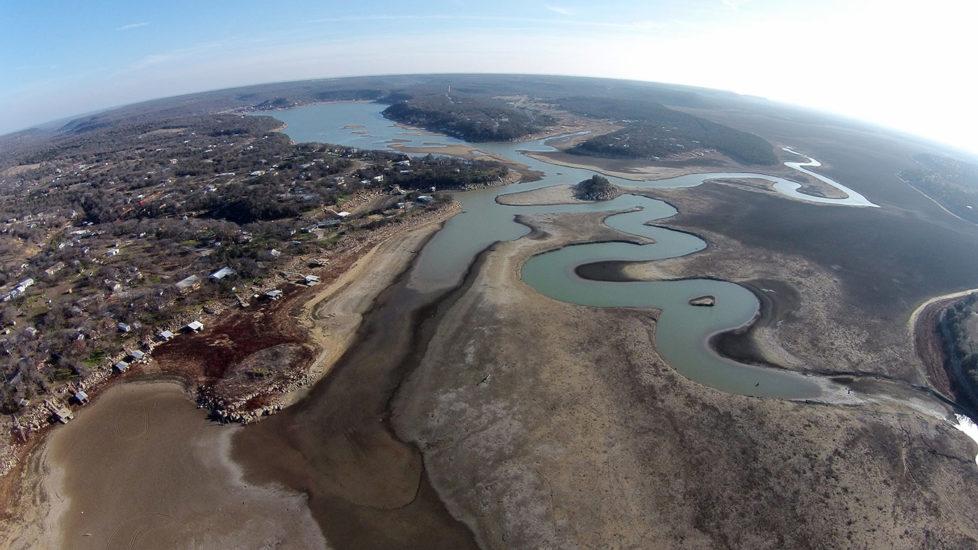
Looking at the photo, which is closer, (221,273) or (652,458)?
(652,458)

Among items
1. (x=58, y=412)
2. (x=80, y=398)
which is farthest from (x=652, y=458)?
(x=58, y=412)

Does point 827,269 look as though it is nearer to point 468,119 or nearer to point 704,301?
point 704,301

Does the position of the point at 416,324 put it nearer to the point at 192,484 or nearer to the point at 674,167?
the point at 192,484

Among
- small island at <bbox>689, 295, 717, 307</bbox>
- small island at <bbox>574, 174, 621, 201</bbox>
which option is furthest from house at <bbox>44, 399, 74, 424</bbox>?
small island at <bbox>574, 174, 621, 201</bbox>

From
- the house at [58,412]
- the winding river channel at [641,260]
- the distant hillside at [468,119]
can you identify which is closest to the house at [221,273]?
the house at [58,412]

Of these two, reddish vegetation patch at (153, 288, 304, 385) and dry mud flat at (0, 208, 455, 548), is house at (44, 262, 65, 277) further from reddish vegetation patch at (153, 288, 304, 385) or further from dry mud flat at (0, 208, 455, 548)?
dry mud flat at (0, 208, 455, 548)

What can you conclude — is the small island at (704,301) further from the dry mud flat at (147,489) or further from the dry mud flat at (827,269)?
the dry mud flat at (147,489)
